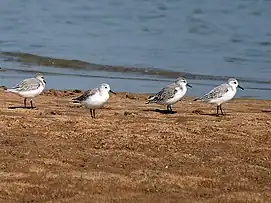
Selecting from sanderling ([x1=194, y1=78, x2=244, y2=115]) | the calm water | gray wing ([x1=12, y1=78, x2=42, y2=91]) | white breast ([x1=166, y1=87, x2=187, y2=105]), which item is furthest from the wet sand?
the calm water

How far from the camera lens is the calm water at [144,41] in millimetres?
21453

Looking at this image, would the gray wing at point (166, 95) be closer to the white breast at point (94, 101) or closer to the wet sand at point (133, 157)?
the wet sand at point (133, 157)

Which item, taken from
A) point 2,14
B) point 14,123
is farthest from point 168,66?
point 2,14

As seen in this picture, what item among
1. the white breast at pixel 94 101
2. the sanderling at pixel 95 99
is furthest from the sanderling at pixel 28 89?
the white breast at pixel 94 101

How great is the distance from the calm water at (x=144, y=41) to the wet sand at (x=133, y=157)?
7001 millimetres

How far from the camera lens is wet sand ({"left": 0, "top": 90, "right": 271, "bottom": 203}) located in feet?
28.0

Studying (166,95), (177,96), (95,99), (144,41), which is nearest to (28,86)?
(95,99)

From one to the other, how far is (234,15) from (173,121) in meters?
26.3

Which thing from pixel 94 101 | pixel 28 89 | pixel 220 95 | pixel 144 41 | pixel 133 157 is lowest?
pixel 133 157

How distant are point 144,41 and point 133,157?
19175 mm

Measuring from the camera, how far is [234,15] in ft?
126

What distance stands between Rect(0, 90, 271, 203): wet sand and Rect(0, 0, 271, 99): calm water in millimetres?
7001

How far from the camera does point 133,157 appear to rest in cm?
991

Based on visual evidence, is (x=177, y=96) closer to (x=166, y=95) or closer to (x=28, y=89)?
(x=166, y=95)
